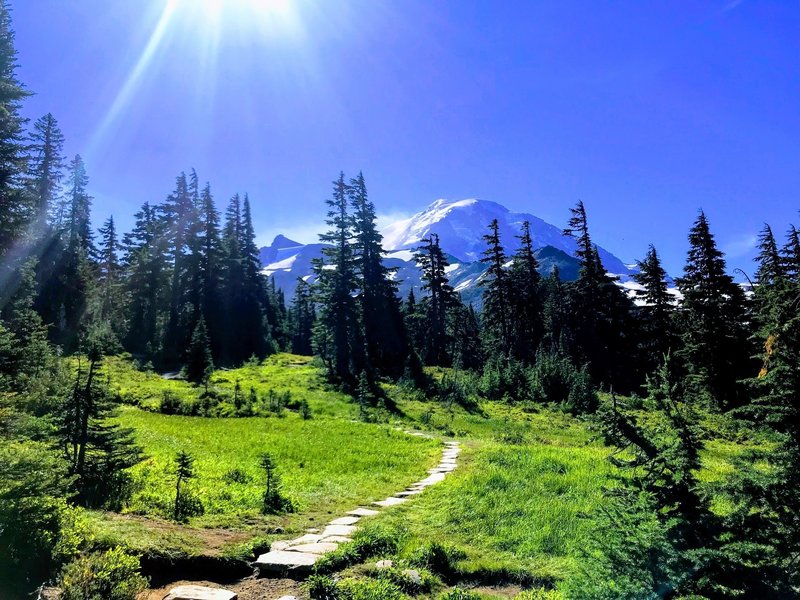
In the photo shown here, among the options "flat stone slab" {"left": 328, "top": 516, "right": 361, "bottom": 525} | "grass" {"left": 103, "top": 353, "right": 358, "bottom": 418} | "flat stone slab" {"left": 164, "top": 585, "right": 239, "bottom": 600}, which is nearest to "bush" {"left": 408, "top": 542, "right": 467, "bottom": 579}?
"flat stone slab" {"left": 328, "top": 516, "right": 361, "bottom": 525}

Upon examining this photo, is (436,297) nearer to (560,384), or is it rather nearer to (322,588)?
(560,384)

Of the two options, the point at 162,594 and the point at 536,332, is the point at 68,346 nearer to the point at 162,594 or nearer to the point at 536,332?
the point at 162,594

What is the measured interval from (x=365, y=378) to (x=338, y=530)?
816 inches

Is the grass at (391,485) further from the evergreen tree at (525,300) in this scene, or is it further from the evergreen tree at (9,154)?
the evergreen tree at (525,300)

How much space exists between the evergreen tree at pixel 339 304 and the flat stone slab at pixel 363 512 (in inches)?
975

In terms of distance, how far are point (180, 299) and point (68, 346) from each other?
12.4 m

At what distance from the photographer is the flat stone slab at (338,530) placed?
8.49m

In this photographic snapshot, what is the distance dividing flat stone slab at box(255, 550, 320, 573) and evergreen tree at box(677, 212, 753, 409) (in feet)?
91.3

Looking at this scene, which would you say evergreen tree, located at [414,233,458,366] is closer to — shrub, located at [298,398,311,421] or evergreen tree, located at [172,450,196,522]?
shrub, located at [298,398,311,421]

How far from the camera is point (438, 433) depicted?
22.6 m

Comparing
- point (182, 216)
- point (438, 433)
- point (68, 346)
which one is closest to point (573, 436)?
point (438, 433)

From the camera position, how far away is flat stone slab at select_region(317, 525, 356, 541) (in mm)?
8492

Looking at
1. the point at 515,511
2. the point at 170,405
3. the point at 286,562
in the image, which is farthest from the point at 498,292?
the point at 286,562

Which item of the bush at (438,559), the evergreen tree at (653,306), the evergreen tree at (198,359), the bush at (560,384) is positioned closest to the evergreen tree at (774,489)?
the bush at (438,559)
